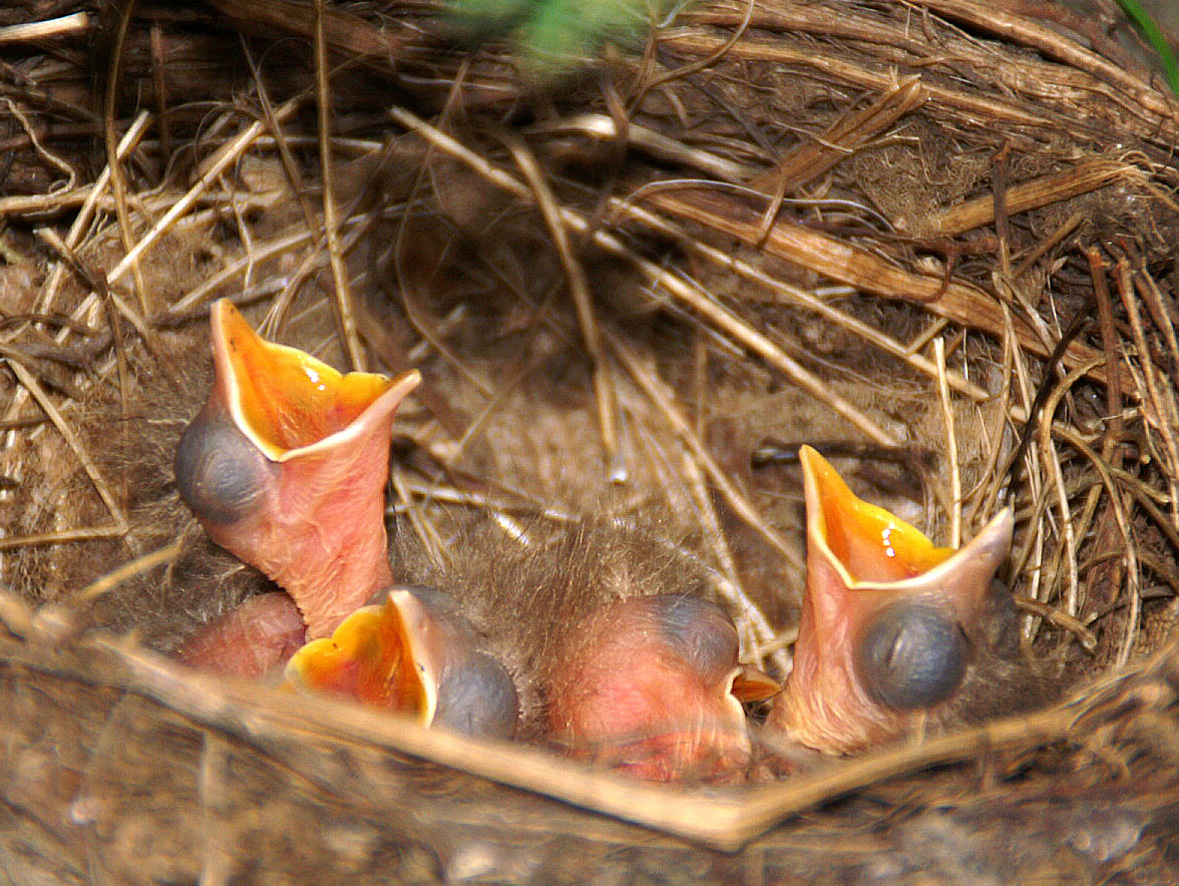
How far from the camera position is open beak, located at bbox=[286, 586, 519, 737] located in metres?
0.77

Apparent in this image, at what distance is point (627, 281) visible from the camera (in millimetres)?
1362

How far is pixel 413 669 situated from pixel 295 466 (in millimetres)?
233

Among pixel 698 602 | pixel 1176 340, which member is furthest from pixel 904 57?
pixel 698 602

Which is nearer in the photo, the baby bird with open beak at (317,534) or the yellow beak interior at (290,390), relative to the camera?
the baby bird with open beak at (317,534)

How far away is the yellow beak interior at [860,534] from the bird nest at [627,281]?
6.9 inches

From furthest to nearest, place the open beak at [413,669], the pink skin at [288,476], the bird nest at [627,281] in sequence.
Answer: the bird nest at [627,281]
the pink skin at [288,476]
the open beak at [413,669]

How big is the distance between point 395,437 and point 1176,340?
96 centimetres

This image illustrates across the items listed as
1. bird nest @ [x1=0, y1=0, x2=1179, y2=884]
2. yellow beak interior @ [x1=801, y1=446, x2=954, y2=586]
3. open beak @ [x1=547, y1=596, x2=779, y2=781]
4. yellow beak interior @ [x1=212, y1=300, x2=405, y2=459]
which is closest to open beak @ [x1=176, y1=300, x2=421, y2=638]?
yellow beak interior @ [x1=212, y1=300, x2=405, y2=459]

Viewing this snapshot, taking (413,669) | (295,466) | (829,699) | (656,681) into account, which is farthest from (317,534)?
(829,699)

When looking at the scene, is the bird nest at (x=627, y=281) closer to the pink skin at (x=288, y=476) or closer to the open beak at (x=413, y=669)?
the pink skin at (x=288, y=476)

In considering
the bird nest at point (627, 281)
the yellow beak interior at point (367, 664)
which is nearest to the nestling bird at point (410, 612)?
the yellow beak interior at point (367, 664)

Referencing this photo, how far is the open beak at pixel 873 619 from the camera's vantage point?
0.78 meters

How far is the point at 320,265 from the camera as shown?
1283 mm

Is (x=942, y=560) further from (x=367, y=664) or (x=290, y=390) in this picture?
(x=290, y=390)
